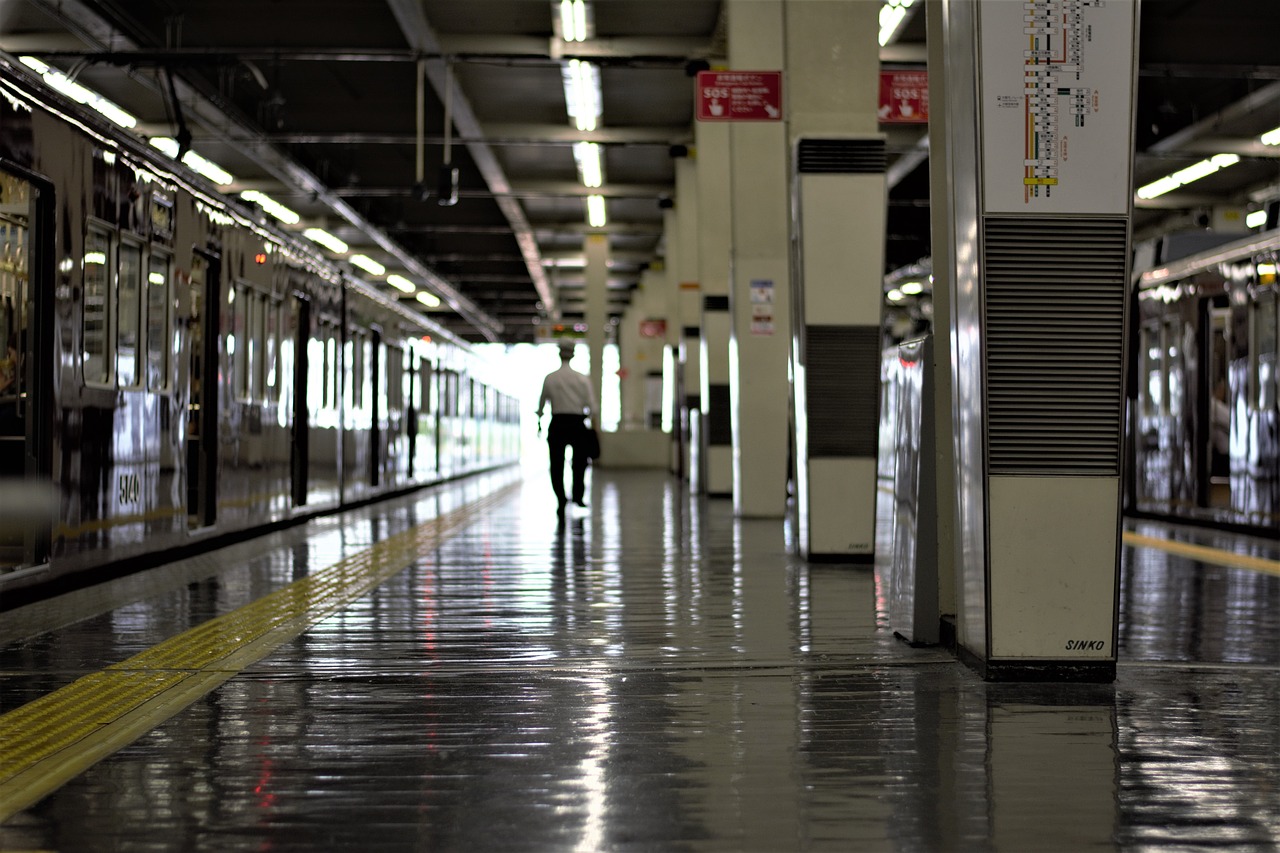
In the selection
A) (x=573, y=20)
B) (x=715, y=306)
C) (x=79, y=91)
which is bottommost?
(x=715, y=306)

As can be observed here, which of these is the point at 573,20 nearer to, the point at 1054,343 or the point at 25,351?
the point at 25,351

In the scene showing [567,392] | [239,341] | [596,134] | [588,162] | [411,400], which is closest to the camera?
[239,341]

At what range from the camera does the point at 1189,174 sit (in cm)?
2323

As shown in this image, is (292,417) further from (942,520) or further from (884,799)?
(884,799)

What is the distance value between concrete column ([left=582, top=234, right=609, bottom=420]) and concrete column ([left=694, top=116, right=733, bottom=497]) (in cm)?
1324

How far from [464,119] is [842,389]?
1392cm

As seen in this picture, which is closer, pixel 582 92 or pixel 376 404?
pixel 376 404

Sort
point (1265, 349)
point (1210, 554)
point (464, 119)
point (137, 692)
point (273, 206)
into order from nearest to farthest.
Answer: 1. point (137, 692)
2. point (1210, 554)
3. point (1265, 349)
4. point (464, 119)
5. point (273, 206)

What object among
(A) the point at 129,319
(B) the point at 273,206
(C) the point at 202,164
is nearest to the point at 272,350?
(A) the point at 129,319

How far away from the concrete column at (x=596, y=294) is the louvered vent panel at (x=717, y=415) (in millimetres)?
13757

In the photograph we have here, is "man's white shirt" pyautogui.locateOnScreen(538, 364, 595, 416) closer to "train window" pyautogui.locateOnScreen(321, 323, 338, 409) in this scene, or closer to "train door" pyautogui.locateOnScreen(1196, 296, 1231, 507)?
"train window" pyautogui.locateOnScreen(321, 323, 338, 409)

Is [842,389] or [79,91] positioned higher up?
[79,91]

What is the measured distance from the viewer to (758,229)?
1389 cm

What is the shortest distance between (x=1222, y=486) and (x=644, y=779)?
11.1 m
